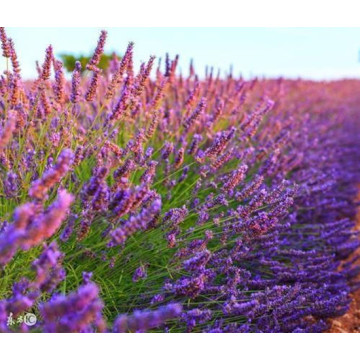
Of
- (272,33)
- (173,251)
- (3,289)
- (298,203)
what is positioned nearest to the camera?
(3,289)

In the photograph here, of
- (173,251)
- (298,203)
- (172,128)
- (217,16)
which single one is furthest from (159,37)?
(298,203)

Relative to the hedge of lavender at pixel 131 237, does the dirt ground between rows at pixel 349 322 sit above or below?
below

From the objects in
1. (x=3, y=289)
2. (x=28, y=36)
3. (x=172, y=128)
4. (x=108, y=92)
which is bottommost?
(x=3, y=289)

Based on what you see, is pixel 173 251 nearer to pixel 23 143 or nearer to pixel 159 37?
pixel 23 143

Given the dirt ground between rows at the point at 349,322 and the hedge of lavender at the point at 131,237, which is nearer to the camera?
the hedge of lavender at the point at 131,237

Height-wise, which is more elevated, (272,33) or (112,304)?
(272,33)

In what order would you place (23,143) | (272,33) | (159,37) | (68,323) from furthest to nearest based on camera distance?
(272,33) < (159,37) < (23,143) < (68,323)

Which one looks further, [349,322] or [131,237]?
[349,322]

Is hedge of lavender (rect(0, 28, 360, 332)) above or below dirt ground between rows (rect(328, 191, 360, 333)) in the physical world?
above

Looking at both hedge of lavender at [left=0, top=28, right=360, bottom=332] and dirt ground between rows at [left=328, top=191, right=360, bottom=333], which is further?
dirt ground between rows at [left=328, top=191, right=360, bottom=333]

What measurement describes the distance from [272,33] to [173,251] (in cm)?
119

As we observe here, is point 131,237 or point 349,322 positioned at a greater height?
point 131,237

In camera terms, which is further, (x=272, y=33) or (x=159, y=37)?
(x=272, y=33)
